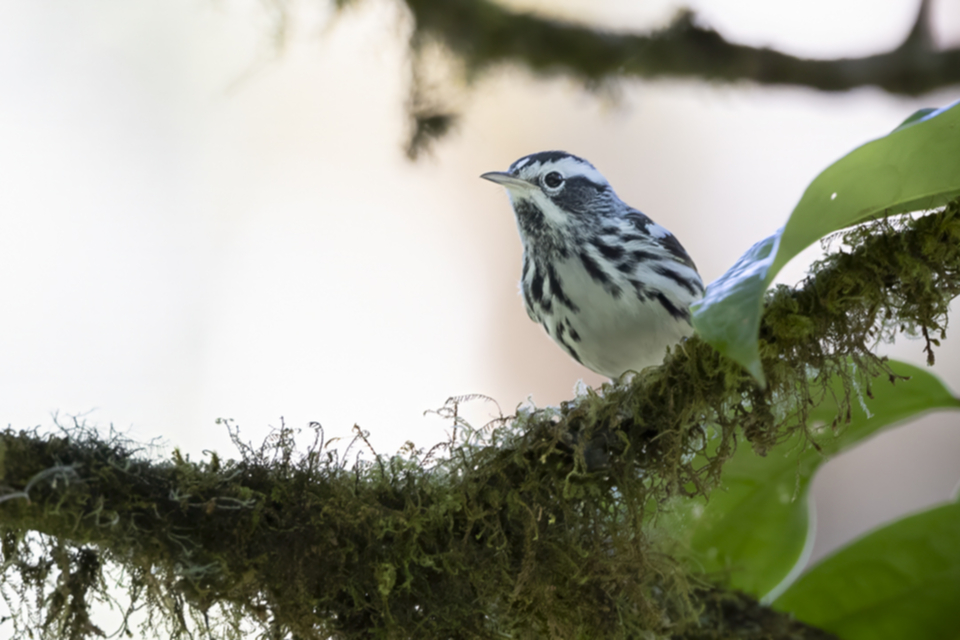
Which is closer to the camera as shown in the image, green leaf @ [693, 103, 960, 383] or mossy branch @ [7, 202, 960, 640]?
green leaf @ [693, 103, 960, 383]

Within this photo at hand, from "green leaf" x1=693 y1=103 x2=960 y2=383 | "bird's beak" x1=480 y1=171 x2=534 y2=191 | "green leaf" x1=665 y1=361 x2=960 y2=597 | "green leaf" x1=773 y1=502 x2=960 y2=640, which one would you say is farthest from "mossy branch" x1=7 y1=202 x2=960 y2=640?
"bird's beak" x1=480 y1=171 x2=534 y2=191

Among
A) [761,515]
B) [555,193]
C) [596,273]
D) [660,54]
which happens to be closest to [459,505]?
[761,515]

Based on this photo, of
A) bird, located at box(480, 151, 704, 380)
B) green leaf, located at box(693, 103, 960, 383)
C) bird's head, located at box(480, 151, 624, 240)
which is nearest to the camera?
green leaf, located at box(693, 103, 960, 383)

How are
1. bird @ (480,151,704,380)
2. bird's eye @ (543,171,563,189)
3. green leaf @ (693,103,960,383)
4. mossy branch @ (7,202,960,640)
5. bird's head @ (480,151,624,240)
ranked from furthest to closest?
bird's eye @ (543,171,563,189)
bird's head @ (480,151,624,240)
bird @ (480,151,704,380)
mossy branch @ (7,202,960,640)
green leaf @ (693,103,960,383)

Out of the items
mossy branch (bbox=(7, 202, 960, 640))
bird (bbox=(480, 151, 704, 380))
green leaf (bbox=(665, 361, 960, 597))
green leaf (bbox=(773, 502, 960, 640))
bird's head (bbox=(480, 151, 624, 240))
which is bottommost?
green leaf (bbox=(773, 502, 960, 640))

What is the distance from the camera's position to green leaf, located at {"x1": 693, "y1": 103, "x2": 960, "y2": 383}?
100cm

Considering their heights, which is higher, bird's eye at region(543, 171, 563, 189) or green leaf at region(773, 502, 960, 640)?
bird's eye at region(543, 171, 563, 189)

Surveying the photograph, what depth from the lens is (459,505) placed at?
1.31m

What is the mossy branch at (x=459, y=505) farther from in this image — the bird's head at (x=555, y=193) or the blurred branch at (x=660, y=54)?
the blurred branch at (x=660, y=54)

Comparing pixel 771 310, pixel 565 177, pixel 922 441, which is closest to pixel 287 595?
pixel 771 310

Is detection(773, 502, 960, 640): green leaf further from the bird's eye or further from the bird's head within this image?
the bird's eye

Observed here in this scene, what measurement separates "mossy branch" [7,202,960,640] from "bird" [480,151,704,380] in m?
0.71

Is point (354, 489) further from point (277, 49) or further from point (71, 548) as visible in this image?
point (277, 49)

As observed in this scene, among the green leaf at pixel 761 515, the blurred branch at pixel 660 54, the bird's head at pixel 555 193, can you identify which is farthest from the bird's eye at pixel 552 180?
the green leaf at pixel 761 515
